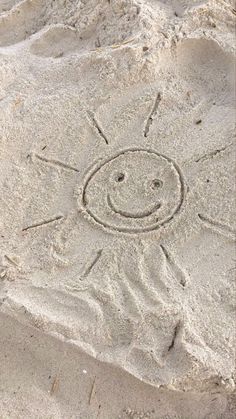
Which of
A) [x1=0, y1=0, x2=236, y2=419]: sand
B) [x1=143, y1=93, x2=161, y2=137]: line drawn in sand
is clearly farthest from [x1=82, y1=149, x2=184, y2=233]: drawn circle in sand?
[x1=143, y1=93, x2=161, y2=137]: line drawn in sand

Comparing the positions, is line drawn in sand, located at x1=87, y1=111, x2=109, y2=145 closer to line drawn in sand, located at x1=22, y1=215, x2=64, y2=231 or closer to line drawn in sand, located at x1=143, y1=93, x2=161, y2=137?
line drawn in sand, located at x1=143, y1=93, x2=161, y2=137

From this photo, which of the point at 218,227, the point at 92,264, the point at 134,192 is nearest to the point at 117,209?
the point at 134,192

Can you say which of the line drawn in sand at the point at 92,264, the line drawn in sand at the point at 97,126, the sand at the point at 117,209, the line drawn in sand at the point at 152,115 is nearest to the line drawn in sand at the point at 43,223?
the sand at the point at 117,209

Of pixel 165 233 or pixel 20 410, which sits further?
pixel 165 233

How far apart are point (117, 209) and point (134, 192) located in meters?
0.12

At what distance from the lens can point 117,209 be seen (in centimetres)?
207

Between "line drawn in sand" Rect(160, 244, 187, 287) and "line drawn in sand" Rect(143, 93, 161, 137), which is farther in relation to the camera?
"line drawn in sand" Rect(143, 93, 161, 137)

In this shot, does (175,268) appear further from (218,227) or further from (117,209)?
(117,209)

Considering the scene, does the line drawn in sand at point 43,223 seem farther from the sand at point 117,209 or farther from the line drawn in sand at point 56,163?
the line drawn in sand at point 56,163

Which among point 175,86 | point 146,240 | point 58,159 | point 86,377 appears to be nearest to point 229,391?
point 86,377

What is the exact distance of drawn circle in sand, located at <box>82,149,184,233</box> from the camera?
203 cm

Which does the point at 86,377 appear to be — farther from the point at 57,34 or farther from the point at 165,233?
the point at 57,34

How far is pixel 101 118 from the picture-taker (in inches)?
90.4

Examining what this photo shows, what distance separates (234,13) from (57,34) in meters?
0.89
